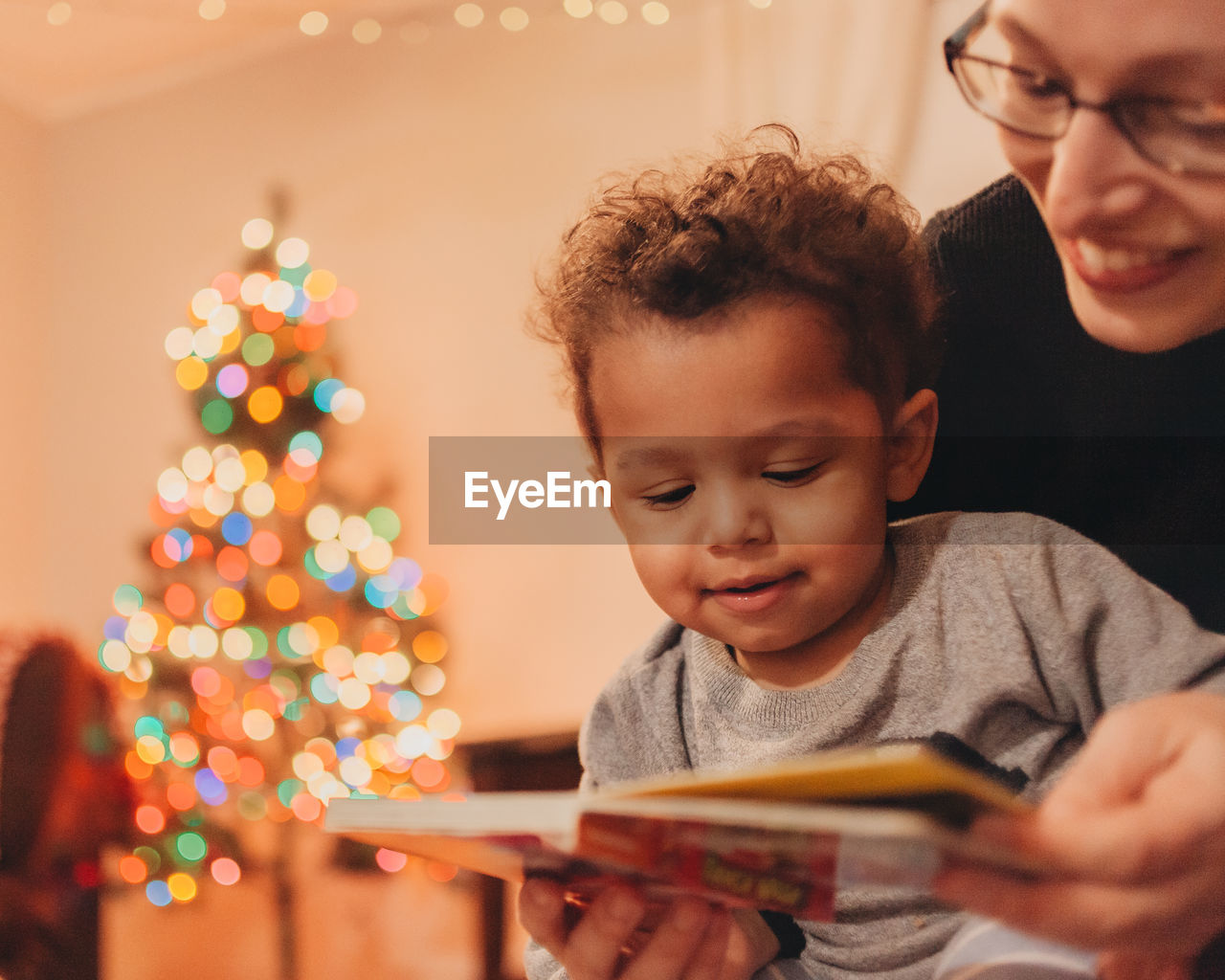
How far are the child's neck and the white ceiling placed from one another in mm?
2874

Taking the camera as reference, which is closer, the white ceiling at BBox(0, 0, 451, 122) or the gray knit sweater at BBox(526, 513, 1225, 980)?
the gray knit sweater at BBox(526, 513, 1225, 980)

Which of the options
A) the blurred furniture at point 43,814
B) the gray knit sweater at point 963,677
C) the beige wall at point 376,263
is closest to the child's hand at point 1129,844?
the gray knit sweater at point 963,677

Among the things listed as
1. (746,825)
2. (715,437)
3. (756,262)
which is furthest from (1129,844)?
(756,262)

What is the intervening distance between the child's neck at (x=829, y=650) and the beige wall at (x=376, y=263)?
1945 millimetres

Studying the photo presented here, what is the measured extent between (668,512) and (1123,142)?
49cm

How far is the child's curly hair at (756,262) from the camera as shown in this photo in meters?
0.93

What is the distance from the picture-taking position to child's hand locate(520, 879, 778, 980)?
2.40 ft

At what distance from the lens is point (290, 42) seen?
355 cm

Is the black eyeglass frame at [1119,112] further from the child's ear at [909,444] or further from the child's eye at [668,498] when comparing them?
the child's eye at [668,498]

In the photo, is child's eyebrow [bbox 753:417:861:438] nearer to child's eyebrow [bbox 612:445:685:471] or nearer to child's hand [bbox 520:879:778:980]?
child's eyebrow [bbox 612:445:685:471]

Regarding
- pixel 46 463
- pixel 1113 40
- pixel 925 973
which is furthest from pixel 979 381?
pixel 46 463

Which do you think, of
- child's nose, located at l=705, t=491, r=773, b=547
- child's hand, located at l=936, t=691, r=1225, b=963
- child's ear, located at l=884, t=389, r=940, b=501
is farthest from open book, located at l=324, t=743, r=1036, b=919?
child's ear, located at l=884, t=389, r=940, b=501

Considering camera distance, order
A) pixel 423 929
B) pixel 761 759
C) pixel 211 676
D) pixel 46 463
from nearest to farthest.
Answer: pixel 761 759, pixel 211 676, pixel 423 929, pixel 46 463

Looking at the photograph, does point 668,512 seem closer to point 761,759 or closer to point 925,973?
point 761,759
